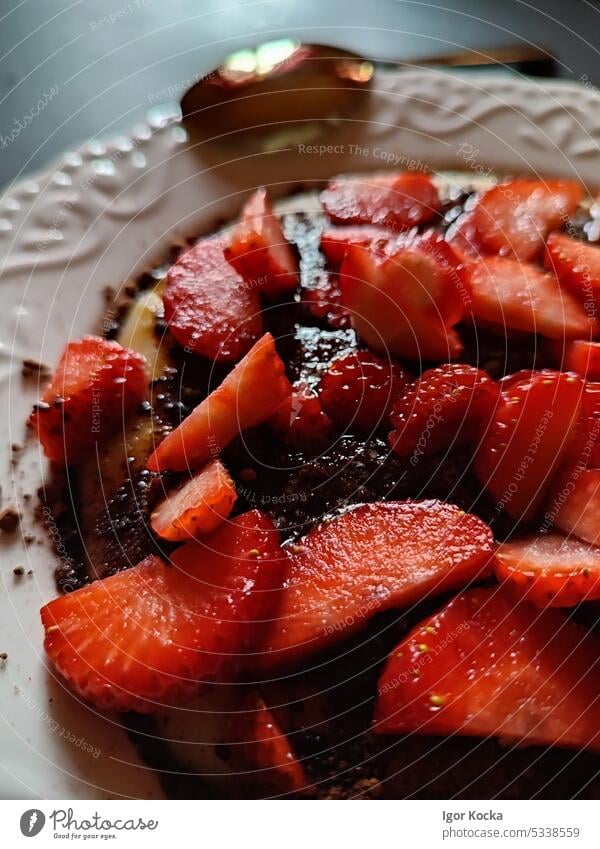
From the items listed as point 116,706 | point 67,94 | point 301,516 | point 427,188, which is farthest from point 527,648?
point 67,94

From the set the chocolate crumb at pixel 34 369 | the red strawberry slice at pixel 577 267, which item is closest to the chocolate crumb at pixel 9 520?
the chocolate crumb at pixel 34 369

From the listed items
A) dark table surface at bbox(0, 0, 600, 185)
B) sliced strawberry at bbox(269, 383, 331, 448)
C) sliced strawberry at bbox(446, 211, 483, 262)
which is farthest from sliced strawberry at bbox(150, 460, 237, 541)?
dark table surface at bbox(0, 0, 600, 185)

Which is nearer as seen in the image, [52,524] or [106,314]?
[52,524]

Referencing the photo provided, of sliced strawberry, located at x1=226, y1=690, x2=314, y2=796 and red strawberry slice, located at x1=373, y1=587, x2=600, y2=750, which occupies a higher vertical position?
red strawberry slice, located at x1=373, y1=587, x2=600, y2=750

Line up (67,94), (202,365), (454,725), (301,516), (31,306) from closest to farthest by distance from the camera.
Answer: (454,725) < (301,516) < (202,365) < (31,306) < (67,94)

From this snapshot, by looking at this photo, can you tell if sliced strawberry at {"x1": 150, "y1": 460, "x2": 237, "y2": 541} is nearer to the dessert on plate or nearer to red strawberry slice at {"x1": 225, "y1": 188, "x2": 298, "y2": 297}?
the dessert on plate

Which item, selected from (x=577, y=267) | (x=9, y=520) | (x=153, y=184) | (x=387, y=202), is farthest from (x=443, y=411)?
(x=153, y=184)

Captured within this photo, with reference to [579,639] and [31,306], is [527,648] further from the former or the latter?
[31,306]
